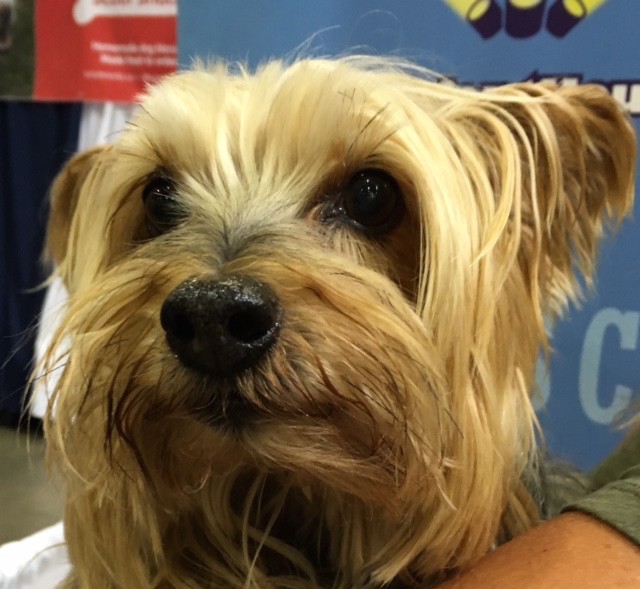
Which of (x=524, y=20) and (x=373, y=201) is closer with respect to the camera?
(x=373, y=201)

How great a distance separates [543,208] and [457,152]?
0.43ft

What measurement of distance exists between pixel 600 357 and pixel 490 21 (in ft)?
2.47

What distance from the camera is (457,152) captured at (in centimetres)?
96

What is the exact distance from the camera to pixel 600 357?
1628 millimetres

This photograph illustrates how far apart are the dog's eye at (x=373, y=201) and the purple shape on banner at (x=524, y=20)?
2.84ft

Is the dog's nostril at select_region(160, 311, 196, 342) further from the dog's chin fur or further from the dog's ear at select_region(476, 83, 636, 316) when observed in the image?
the dog's ear at select_region(476, 83, 636, 316)

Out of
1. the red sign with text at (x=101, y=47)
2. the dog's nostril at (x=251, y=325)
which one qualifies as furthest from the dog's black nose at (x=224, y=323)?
the red sign with text at (x=101, y=47)

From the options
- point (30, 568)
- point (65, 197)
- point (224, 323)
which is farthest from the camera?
point (30, 568)

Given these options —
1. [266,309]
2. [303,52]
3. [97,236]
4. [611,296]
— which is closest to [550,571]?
[266,309]

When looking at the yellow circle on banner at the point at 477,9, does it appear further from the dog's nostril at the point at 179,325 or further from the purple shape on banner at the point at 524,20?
the dog's nostril at the point at 179,325

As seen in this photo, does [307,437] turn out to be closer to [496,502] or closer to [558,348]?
Result: [496,502]

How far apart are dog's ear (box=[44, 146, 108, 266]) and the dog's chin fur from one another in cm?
13

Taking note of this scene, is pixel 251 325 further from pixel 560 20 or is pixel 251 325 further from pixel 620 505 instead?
pixel 560 20

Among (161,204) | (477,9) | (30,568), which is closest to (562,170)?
(161,204)
